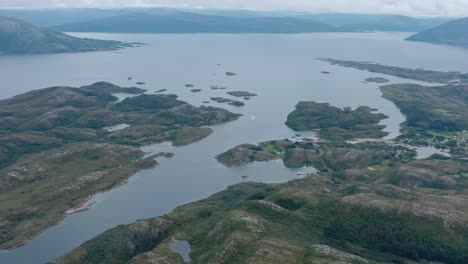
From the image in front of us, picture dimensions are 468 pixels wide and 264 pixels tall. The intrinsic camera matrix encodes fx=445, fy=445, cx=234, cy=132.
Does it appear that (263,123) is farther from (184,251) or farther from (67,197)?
(184,251)

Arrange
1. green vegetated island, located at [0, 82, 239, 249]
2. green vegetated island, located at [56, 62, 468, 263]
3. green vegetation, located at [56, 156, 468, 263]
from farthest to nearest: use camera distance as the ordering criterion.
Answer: green vegetated island, located at [0, 82, 239, 249], green vegetated island, located at [56, 62, 468, 263], green vegetation, located at [56, 156, 468, 263]

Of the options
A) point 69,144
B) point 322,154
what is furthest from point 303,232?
point 69,144

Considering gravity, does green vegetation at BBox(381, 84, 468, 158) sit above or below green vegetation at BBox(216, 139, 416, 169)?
above

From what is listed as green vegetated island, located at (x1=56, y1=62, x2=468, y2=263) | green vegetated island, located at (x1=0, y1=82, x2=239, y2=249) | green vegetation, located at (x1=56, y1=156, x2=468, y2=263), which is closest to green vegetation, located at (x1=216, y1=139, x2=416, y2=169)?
green vegetated island, located at (x1=56, y1=62, x2=468, y2=263)

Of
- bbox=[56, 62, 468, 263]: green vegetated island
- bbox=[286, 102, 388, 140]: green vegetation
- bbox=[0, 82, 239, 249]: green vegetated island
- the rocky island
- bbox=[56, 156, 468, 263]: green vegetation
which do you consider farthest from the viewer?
bbox=[286, 102, 388, 140]: green vegetation

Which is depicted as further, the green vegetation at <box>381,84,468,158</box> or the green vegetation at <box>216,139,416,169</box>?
the green vegetation at <box>381,84,468,158</box>

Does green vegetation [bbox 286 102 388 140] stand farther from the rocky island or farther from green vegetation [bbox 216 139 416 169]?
the rocky island
